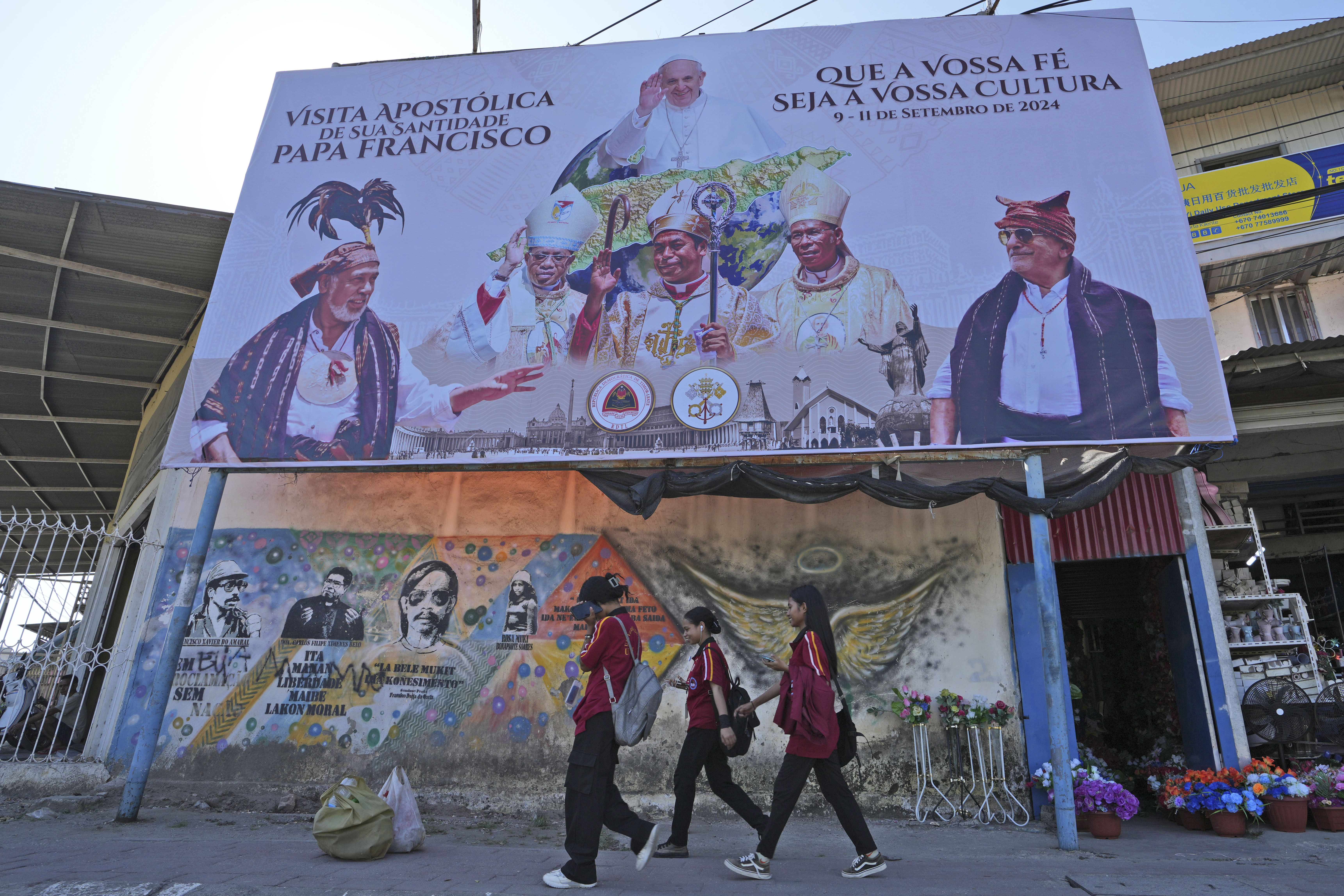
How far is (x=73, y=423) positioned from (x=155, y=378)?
242 centimetres


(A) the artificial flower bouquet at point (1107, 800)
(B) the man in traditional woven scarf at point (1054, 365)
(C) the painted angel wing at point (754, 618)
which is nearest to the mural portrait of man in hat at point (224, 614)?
(C) the painted angel wing at point (754, 618)

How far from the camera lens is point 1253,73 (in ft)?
32.4

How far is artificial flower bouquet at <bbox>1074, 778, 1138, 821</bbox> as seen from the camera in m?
5.87

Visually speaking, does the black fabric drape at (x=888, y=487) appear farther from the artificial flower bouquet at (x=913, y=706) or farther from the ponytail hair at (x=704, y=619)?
the artificial flower bouquet at (x=913, y=706)

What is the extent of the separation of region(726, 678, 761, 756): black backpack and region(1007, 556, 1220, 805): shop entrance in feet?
10.1

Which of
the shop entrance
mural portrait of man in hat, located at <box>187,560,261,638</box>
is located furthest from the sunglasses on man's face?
mural portrait of man in hat, located at <box>187,560,261,638</box>

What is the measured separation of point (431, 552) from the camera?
301 inches

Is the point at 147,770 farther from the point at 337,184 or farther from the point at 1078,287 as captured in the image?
the point at 1078,287

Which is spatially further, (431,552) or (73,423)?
(73,423)

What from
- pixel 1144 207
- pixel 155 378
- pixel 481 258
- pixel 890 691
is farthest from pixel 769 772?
pixel 155 378

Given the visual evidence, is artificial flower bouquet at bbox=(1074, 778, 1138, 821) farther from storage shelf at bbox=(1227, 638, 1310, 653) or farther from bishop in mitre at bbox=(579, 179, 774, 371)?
bishop in mitre at bbox=(579, 179, 774, 371)

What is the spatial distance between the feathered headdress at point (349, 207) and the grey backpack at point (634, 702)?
17.4ft

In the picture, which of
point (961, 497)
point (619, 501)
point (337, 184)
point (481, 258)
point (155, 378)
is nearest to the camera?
point (961, 497)

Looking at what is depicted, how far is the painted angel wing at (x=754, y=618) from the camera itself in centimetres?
701
